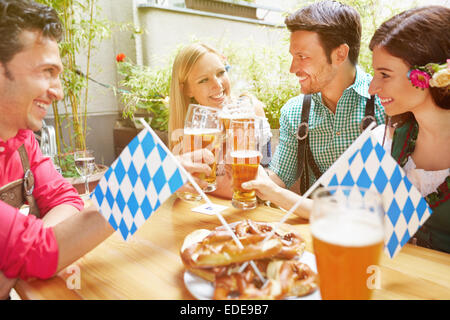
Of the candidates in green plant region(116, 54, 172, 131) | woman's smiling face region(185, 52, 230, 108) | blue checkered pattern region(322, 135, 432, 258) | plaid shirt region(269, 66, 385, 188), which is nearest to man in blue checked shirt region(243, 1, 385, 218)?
plaid shirt region(269, 66, 385, 188)

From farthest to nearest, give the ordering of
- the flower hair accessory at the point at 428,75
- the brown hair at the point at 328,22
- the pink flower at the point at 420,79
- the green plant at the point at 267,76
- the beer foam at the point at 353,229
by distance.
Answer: the green plant at the point at 267,76
the brown hair at the point at 328,22
the pink flower at the point at 420,79
the flower hair accessory at the point at 428,75
the beer foam at the point at 353,229

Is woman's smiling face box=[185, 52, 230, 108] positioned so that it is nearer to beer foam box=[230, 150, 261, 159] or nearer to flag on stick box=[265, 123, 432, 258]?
beer foam box=[230, 150, 261, 159]

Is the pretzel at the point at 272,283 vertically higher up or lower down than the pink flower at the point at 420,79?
lower down

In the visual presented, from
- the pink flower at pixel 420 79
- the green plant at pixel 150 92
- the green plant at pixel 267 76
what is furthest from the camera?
the green plant at pixel 150 92

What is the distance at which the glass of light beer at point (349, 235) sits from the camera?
740 mm

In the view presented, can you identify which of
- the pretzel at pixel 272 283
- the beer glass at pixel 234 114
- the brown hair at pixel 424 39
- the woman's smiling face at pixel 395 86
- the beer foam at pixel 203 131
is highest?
the brown hair at pixel 424 39

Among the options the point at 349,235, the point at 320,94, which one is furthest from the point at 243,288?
the point at 320,94

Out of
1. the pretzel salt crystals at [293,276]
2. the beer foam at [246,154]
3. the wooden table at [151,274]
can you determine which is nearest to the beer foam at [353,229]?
the pretzel salt crystals at [293,276]

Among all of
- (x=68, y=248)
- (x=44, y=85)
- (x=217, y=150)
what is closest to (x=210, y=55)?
(x=217, y=150)

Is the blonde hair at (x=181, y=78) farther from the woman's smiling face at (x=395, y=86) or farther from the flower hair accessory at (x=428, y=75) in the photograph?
the flower hair accessory at (x=428, y=75)

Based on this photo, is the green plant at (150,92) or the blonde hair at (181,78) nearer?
the blonde hair at (181,78)

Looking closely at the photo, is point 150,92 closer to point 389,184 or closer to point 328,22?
point 328,22

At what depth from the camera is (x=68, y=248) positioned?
1.07 metres

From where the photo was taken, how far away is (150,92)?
4.70 metres
